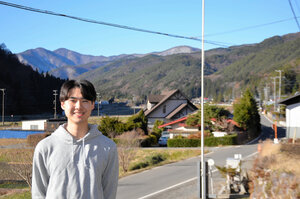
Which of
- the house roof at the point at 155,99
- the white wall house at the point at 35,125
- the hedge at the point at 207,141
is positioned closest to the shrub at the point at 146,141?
the hedge at the point at 207,141

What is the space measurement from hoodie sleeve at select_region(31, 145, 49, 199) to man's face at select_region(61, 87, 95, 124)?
0.40m

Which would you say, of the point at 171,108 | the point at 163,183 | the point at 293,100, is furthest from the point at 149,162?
the point at 171,108

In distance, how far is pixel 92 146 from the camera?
299 cm

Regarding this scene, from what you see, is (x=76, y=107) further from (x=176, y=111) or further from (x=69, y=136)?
(x=176, y=111)

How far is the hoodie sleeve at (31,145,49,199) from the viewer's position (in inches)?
114

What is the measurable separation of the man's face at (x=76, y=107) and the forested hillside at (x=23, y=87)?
101m

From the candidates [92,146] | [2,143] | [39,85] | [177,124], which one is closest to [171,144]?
[177,124]

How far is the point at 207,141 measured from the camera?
35.3 metres

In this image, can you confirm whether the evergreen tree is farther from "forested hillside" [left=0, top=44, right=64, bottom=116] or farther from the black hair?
"forested hillside" [left=0, top=44, right=64, bottom=116]

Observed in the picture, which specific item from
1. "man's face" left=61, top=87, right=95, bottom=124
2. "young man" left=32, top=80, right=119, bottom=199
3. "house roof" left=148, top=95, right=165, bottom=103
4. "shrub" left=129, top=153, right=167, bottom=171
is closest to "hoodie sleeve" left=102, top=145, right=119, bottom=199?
"young man" left=32, top=80, right=119, bottom=199

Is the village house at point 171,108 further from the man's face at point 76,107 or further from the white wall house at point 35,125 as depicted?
the man's face at point 76,107

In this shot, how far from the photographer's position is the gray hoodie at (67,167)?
289 centimetres

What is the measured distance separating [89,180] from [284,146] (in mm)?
11168

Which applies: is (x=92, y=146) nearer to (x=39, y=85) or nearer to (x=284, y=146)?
(x=284, y=146)
